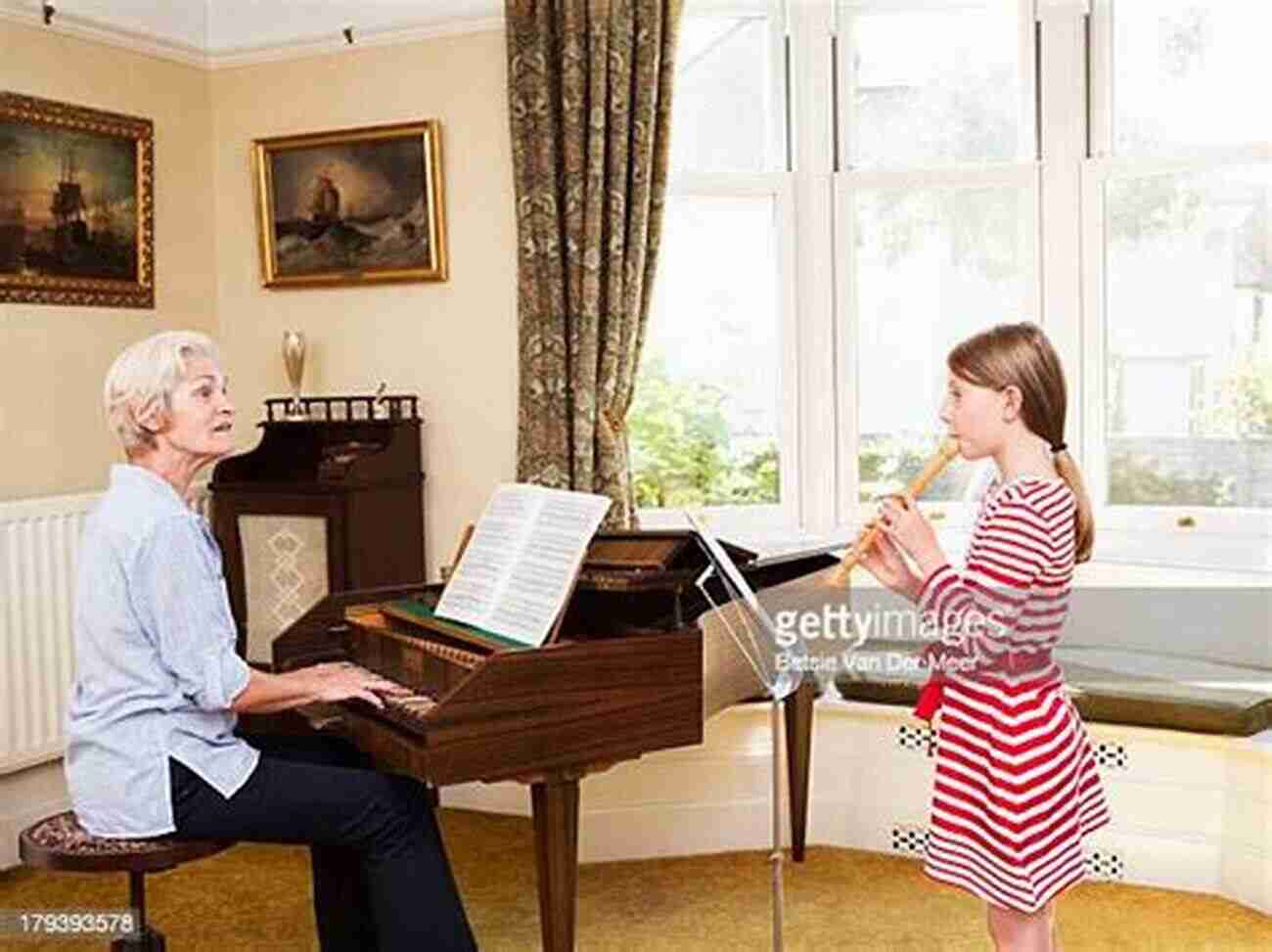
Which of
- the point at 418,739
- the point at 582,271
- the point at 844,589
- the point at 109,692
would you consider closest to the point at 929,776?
the point at 844,589

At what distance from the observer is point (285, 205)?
4.90 meters

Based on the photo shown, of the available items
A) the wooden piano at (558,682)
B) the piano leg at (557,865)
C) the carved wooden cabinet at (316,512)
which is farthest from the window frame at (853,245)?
the piano leg at (557,865)

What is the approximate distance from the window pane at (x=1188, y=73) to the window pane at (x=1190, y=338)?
0.11 m

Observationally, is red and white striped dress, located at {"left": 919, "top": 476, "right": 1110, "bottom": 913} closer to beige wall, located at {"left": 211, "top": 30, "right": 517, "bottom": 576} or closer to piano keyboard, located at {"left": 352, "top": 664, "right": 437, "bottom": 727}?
piano keyboard, located at {"left": 352, "top": 664, "right": 437, "bottom": 727}

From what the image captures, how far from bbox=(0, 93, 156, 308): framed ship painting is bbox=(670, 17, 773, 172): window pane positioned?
1.59 metres

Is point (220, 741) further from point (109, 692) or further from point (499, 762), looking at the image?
point (499, 762)

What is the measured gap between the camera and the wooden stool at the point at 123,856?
2.63 metres

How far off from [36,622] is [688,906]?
1879mm

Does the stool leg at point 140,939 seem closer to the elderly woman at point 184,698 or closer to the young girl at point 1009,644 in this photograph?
the elderly woman at point 184,698

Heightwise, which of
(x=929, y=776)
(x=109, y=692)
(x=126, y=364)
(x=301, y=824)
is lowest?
(x=929, y=776)

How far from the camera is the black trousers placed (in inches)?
106

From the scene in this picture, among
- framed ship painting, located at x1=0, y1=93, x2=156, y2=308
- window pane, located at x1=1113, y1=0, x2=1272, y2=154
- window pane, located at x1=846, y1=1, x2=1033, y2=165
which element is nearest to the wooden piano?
framed ship painting, located at x1=0, y1=93, x2=156, y2=308

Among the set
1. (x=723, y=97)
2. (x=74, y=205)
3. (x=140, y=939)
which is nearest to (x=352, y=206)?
(x=74, y=205)

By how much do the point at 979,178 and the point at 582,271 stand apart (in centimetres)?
115
